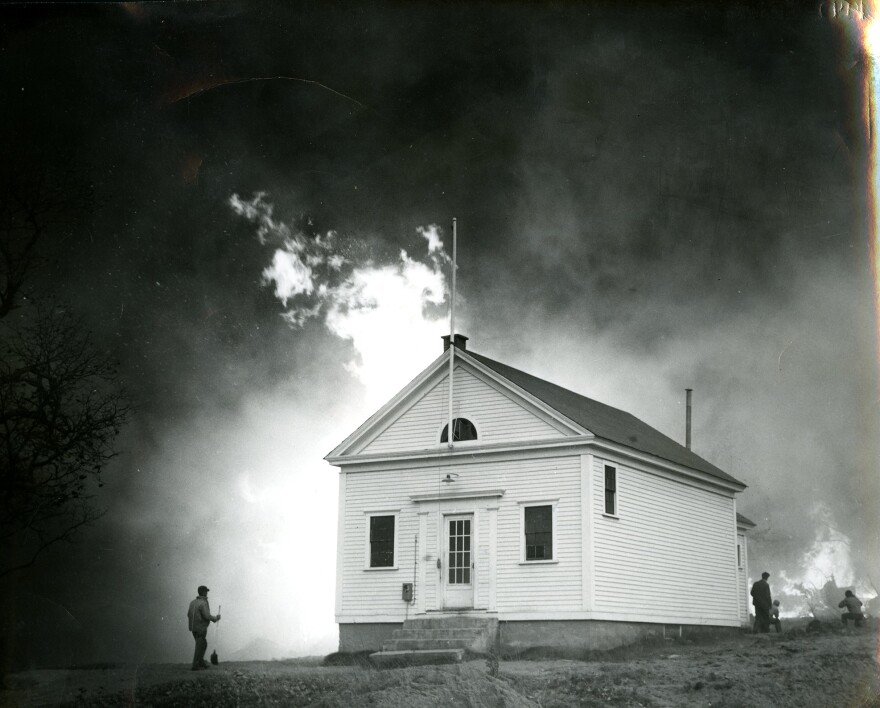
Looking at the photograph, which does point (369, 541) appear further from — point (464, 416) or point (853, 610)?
point (853, 610)

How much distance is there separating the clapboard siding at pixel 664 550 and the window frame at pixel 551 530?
912 mm

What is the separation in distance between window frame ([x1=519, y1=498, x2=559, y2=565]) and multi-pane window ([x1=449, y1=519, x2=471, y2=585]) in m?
1.38

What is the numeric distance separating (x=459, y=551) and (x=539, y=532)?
210 cm

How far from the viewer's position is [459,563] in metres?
25.0

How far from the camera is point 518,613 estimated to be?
78.7 ft

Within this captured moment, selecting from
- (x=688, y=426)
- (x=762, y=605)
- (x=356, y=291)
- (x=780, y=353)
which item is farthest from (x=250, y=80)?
(x=688, y=426)

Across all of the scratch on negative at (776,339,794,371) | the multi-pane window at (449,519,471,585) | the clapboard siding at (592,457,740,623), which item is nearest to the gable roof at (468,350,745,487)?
the clapboard siding at (592,457,740,623)

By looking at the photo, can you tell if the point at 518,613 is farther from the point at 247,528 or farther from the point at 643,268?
the point at 643,268

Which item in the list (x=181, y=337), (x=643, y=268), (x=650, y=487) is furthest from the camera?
(x=643, y=268)

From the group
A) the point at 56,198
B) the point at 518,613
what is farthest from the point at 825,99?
the point at 56,198

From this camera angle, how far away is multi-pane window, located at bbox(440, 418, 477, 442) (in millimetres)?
25688

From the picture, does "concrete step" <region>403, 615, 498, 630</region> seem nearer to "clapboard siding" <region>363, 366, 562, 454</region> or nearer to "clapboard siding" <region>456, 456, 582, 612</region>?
"clapboard siding" <region>456, 456, 582, 612</region>

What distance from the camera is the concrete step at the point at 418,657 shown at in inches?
875

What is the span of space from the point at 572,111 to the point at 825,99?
561 centimetres
